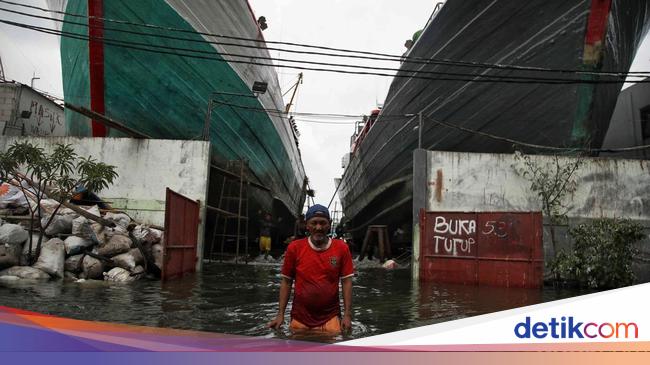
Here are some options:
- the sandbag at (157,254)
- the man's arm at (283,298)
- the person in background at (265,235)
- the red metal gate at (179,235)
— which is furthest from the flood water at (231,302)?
the person in background at (265,235)

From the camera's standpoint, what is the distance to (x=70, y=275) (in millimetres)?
7703

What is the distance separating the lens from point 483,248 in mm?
9211

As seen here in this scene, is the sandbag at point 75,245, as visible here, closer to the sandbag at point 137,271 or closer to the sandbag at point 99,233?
the sandbag at point 99,233

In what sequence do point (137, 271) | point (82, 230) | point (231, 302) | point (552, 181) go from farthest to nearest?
point (552, 181) → point (82, 230) → point (137, 271) → point (231, 302)

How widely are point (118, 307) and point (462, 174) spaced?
739 centimetres

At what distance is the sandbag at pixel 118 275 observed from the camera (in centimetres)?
764

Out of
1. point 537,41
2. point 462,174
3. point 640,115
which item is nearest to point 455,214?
point 462,174

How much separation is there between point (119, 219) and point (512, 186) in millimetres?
8221

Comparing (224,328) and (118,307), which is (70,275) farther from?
(224,328)

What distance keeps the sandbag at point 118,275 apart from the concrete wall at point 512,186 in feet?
19.3

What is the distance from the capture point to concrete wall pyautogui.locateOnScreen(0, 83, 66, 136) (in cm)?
1604

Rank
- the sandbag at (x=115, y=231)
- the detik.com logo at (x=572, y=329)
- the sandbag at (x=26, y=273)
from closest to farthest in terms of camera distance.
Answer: the detik.com logo at (x=572, y=329) < the sandbag at (x=26, y=273) < the sandbag at (x=115, y=231)

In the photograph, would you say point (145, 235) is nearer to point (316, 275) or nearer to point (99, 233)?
point (99, 233)

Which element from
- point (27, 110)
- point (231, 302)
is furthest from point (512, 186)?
point (27, 110)
